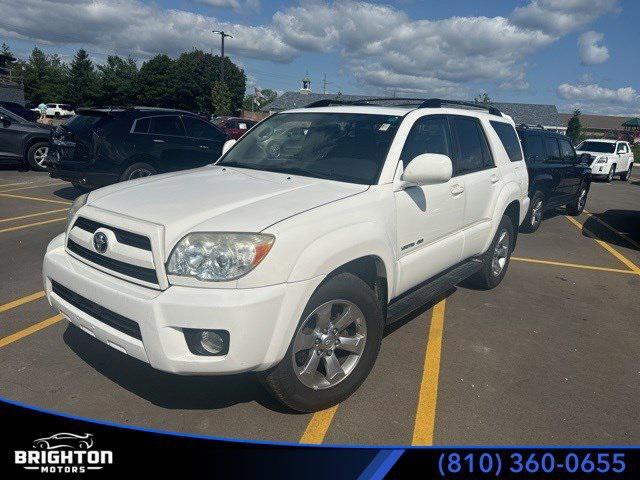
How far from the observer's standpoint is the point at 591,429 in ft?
9.55

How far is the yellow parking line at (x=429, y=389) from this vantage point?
2.80 meters

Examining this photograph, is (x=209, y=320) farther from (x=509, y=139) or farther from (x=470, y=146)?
(x=509, y=139)

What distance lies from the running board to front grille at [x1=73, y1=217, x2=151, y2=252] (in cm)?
168

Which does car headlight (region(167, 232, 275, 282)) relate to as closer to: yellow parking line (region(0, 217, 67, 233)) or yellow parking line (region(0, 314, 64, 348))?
yellow parking line (region(0, 314, 64, 348))

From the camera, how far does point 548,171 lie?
8672 mm

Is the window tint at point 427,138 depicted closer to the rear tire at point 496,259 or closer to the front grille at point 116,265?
the rear tire at point 496,259

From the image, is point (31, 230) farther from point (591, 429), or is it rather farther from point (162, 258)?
point (591, 429)

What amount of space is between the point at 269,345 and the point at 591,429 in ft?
6.79

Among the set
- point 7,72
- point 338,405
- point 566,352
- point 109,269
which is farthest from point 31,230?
point 7,72

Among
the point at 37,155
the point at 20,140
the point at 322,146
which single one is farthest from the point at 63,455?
the point at 37,155

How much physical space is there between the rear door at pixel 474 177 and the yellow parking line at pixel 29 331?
3544mm

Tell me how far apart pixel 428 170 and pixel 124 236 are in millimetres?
1925

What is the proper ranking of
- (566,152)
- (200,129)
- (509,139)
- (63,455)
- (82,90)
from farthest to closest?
(82,90) < (566,152) < (200,129) < (509,139) < (63,455)

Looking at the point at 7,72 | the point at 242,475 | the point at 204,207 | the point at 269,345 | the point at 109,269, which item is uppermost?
the point at 7,72
